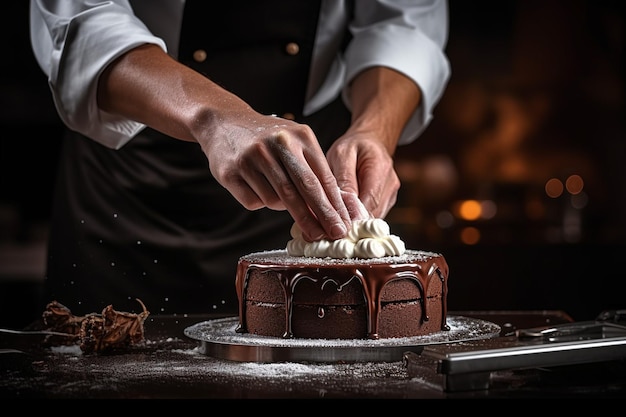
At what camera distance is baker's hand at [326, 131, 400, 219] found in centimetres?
185

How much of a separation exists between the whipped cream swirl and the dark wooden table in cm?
26

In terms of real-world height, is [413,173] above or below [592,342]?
above

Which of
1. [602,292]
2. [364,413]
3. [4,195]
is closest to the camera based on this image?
[364,413]

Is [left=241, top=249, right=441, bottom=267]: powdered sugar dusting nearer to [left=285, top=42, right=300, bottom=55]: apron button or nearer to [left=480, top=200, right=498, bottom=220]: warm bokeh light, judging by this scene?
[left=285, top=42, right=300, bottom=55]: apron button

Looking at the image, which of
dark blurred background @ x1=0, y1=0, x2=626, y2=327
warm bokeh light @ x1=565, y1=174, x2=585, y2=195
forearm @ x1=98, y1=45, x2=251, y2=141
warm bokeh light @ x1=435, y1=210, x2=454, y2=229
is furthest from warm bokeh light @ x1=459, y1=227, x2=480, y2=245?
forearm @ x1=98, y1=45, x2=251, y2=141

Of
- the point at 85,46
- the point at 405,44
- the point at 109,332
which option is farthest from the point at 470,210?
the point at 109,332

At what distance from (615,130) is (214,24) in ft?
11.0

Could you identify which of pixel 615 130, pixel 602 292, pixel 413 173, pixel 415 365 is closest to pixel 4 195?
pixel 413 173

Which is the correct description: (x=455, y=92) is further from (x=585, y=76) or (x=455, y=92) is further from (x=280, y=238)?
(x=280, y=238)

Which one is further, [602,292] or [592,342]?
[602,292]

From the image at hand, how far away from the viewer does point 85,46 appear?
6.36 ft

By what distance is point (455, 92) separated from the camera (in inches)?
200

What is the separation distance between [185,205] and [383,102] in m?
0.57

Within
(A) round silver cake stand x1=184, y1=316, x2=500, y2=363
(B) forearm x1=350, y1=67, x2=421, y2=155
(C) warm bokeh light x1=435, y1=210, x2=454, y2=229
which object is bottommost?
(A) round silver cake stand x1=184, y1=316, x2=500, y2=363
